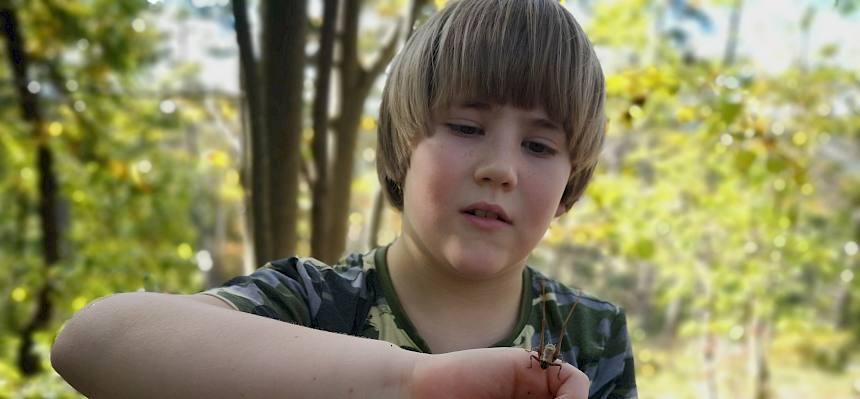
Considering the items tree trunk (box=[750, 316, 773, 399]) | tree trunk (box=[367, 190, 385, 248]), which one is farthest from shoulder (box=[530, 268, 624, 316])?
tree trunk (box=[750, 316, 773, 399])

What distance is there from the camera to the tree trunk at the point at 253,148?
152 cm

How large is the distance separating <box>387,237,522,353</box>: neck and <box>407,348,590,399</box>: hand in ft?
1.12

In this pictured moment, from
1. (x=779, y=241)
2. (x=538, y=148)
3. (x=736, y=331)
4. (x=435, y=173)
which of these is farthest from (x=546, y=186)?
(x=736, y=331)

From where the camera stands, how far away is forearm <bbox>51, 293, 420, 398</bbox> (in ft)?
2.00

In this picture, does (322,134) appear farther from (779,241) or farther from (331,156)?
(779,241)

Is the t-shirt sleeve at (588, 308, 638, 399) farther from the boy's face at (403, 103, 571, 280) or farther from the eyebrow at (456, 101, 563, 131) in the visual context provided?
the eyebrow at (456, 101, 563, 131)

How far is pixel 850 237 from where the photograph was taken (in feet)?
33.4

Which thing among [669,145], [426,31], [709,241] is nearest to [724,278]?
[709,241]

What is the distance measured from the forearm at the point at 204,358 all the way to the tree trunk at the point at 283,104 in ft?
3.19

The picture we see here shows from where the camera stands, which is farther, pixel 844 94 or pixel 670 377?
pixel 670 377

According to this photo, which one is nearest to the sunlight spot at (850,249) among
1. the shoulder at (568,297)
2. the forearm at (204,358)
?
the shoulder at (568,297)

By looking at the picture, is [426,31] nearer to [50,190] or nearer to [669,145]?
[50,190]

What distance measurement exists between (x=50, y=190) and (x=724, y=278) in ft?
17.6

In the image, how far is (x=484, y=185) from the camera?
0.93m
